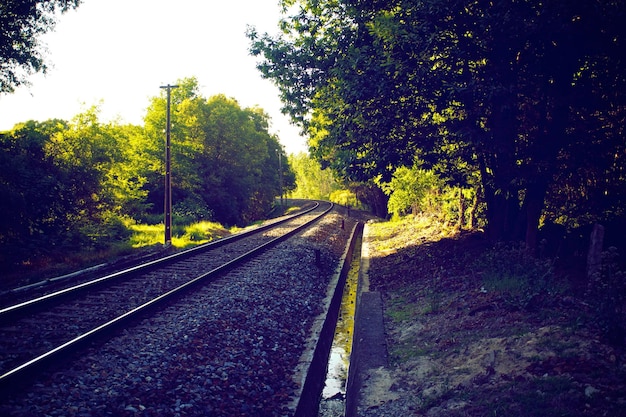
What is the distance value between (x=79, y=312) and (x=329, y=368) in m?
5.02

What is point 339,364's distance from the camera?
8336mm

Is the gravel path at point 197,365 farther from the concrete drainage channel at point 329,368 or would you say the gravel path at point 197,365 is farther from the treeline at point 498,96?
the treeline at point 498,96

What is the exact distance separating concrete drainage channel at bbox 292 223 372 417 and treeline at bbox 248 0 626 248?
4.27 m

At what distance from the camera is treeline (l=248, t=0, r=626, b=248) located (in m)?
8.72

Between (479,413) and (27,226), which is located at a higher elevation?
(27,226)

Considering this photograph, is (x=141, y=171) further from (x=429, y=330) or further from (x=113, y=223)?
(x=429, y=330)

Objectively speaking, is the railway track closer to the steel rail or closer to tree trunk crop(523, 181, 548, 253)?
the steel rail

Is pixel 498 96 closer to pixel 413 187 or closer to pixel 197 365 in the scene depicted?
pixel 197 365

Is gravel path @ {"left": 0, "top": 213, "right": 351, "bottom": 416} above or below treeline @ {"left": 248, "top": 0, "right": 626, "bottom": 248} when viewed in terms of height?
below

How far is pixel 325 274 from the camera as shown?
552 inches

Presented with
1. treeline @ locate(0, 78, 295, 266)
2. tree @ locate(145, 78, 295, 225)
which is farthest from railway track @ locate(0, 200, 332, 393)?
tree @ locate(145, 78, 295, 225)

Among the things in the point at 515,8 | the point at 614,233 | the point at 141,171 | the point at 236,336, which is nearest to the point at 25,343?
the point at 236,336

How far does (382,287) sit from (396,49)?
252 inches

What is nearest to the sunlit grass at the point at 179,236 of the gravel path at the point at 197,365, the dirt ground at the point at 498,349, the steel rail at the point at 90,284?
the steel rail at the point at 90,284
